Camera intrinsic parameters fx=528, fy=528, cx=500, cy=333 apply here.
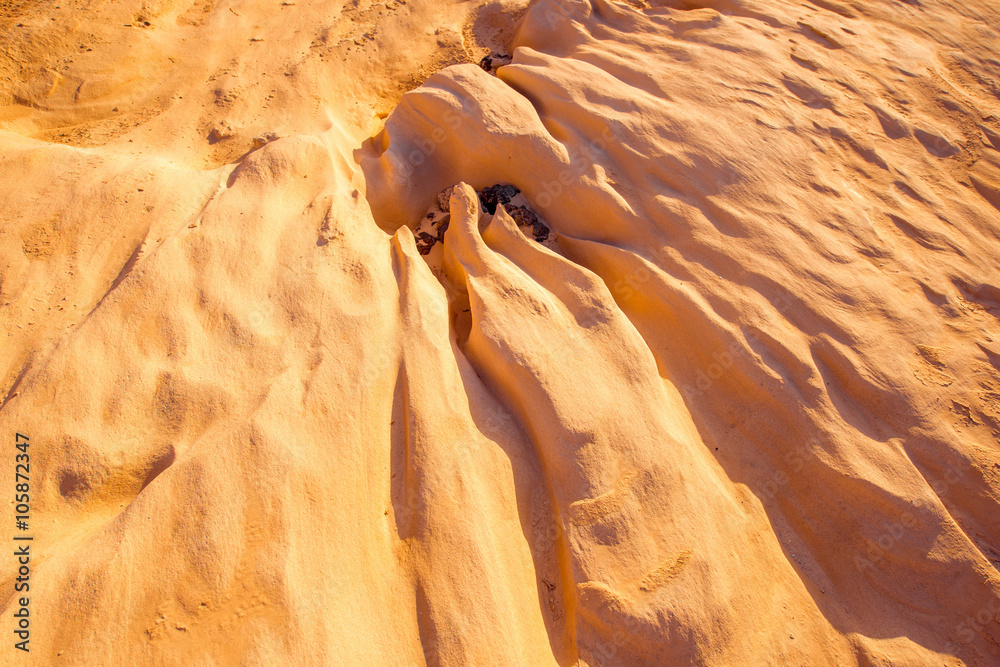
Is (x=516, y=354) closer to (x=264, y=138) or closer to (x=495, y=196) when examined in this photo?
(x=495, y=196)

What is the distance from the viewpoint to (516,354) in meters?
2.21

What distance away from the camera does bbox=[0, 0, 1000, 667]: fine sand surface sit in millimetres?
1775

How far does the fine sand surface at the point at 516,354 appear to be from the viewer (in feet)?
5.82

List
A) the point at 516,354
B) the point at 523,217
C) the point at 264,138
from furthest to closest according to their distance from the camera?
1. the point at 264,138
2. the point at 523,217
3. the point at 516,354

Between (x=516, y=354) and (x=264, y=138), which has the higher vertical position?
(x=264, y=138)

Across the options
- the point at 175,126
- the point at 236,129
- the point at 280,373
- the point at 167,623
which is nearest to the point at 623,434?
the point at 280,373

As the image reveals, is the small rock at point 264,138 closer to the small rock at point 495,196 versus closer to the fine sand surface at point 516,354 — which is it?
the fine sand surface at point 516,354

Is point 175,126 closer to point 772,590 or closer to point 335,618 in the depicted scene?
point 335,618

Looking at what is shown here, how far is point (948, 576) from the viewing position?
6.38 ft

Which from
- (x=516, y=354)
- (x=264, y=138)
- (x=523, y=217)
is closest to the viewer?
(x=516, y=354)

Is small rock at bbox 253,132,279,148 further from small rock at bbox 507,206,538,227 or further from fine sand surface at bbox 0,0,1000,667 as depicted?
small rock at bbox 507,206,538,227

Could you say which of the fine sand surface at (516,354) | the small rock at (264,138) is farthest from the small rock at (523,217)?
the small rock at (264,138)

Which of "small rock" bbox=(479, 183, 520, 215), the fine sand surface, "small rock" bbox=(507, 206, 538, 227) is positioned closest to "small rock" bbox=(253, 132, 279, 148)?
the fine sand surface

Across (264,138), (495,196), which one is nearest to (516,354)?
(495,196)
